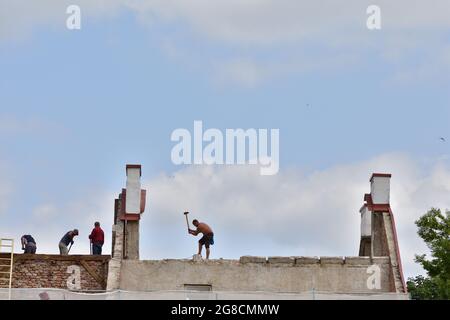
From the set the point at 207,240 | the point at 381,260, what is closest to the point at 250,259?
the point at 207,240

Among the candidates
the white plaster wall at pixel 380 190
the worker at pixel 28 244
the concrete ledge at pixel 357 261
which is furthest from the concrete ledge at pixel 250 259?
the worker at pixel 28 244

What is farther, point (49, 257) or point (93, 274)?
point (93, 274)

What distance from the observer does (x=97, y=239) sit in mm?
40969

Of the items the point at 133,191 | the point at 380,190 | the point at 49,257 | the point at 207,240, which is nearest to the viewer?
the point at 49,257

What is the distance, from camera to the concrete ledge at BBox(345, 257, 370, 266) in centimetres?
4000

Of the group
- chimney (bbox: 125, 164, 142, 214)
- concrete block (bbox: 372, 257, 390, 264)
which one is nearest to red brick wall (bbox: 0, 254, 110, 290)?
chimney (bbox: 125, 164, 142, 214)

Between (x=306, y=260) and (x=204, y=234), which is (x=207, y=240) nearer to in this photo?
(x=204, y=234)

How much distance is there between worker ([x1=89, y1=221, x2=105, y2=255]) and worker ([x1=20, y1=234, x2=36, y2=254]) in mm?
1877

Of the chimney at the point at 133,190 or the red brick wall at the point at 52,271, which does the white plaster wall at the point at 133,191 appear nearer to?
the chimney at the point at 133,190

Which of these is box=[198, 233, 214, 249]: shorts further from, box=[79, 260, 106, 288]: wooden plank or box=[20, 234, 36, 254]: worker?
box=[20, 234, 36, 254]: worker

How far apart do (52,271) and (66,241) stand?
1935 mm
